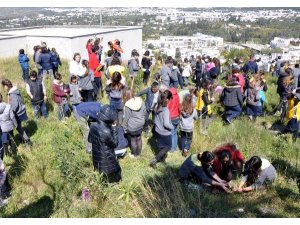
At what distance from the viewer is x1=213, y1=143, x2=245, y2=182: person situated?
201 inches

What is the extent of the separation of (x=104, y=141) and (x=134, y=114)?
51.7 inches

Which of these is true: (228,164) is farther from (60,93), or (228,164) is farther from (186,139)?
(60,93)

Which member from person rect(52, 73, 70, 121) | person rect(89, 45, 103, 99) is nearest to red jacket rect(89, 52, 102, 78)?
person rect(89, 45, 103, 99)

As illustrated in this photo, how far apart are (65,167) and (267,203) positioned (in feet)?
9.60

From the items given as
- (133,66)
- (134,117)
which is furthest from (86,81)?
(133,66)

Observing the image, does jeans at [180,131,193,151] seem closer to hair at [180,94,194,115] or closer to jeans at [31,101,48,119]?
hair at [180,94,194,115]

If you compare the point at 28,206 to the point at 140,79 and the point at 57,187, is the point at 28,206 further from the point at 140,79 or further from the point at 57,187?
the point at 140,79

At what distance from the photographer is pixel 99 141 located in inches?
184

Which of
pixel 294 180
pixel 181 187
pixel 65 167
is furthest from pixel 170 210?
pixel 294 180

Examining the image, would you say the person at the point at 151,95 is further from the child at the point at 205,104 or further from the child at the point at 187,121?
the child at the point at 205,104

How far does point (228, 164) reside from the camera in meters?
5.14

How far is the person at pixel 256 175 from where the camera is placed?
4.87 meters

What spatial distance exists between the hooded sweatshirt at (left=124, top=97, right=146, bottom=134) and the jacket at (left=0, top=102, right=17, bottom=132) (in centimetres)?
195

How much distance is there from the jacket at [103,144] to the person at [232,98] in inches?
145
